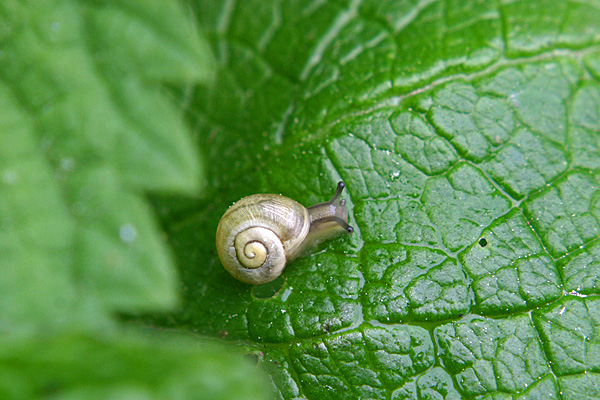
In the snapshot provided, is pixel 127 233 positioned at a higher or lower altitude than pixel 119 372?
higher

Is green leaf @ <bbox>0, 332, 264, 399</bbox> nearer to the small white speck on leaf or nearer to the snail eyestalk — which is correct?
the small white speck on leaf

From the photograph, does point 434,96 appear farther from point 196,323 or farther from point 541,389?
point 196,323

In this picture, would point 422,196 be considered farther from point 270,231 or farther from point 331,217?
point 270,231

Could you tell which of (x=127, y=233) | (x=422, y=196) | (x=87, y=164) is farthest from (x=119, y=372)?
(x=422, y=196)

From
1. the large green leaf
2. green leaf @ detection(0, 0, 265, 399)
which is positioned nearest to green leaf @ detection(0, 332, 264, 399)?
green leaf @ detection(0, 0, 265, 399)

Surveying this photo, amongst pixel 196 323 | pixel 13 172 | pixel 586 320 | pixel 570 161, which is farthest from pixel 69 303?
pixel 570 161

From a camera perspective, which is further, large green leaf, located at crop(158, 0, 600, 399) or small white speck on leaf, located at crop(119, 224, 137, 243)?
large green leaf, located at crop(158, 0, 600, 399)

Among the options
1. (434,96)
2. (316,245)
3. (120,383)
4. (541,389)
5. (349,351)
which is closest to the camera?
(120,383)
